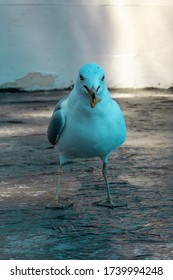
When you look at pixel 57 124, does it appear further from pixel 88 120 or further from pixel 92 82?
pixel 92 82

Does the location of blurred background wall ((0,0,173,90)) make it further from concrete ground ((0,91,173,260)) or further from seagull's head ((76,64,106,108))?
seagull's head ((76,64,106,108))

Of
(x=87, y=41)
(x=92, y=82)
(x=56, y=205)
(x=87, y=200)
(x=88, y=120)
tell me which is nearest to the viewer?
(x=92, y=82)

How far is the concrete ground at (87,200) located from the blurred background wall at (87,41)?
291 centimetres

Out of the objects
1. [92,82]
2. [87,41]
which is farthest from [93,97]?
[87,41]

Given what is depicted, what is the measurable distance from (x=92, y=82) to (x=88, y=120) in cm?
26

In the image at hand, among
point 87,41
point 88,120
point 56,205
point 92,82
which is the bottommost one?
point 56,205

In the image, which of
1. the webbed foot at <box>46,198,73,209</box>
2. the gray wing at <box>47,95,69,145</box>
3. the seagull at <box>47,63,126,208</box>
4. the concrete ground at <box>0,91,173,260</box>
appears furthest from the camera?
the webbed foot at <box>46,198,73,209</box>

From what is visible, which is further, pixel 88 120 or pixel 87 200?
pixel 87 200

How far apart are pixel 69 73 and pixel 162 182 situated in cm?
554

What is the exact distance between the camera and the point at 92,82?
3.78m

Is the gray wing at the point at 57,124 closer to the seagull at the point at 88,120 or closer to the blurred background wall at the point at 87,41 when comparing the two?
the seagull at the point at 88,120

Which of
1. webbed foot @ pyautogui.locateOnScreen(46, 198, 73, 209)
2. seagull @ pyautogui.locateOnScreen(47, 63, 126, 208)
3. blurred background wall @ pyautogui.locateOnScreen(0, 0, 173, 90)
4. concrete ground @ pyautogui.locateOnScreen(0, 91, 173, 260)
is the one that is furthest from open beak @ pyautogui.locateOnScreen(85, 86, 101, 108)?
blurred background wall @ pyautogui.locateOnScreen(0, 0, 173, 90)

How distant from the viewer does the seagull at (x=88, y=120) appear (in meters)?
3.82

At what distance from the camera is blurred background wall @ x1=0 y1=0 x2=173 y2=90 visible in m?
10.3
